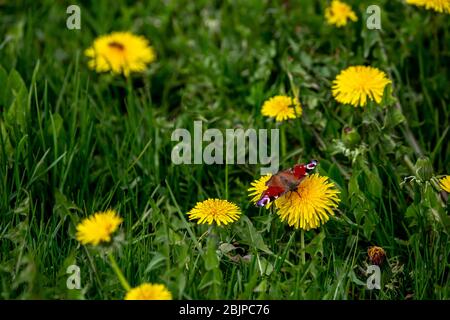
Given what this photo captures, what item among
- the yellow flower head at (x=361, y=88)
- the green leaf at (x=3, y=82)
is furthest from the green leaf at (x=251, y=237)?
the green leaf at (x=3, y=82)

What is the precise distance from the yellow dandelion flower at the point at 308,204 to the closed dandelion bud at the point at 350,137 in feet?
0.91

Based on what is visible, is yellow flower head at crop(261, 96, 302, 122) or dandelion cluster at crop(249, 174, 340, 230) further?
yellow flower head at crop(261, 96, 302, 122)

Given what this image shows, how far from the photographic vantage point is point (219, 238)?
221 cm

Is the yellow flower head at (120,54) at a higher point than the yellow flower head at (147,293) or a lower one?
higher

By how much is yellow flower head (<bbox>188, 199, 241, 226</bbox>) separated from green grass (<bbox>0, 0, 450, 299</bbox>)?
5 centimetres

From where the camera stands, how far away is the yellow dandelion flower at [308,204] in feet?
6.89

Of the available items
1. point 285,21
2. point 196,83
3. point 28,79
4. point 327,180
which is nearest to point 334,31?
point 285,21

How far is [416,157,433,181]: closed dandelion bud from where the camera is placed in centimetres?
213

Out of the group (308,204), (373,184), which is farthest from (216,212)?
(373,184)

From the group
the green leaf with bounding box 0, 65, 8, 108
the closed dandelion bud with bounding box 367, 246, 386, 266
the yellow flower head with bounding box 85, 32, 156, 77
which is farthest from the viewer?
the yellow flower head with bounding box 85, 32, 156, 77

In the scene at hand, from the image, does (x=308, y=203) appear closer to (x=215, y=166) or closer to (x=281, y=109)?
(x=281, y=109)

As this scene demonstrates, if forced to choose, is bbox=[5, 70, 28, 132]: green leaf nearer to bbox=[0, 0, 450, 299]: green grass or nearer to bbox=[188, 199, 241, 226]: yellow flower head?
bbox=[0, 0, 450, 299]: green grass

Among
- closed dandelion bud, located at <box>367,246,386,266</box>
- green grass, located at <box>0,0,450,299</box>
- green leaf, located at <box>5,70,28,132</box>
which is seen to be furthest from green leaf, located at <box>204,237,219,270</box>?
green leaf, located at <box>5,70,28,132</box>

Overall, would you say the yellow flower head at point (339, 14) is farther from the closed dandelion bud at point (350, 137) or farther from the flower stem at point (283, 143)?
the closed dandelion bud at point (350, 137)
